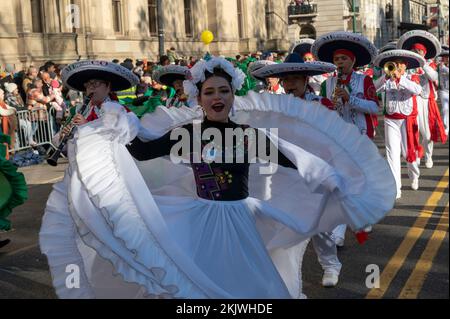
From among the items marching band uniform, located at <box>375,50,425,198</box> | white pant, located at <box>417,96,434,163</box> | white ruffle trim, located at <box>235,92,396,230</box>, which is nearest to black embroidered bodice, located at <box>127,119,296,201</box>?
white ruffle trim, located at <box>235,92,396,230</box>

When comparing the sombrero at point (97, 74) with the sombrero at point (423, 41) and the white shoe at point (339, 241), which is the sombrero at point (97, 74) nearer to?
the white shoe at point (339, 241)

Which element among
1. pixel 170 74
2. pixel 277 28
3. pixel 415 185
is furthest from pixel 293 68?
pixel 277 28

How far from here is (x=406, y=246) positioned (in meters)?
7.05

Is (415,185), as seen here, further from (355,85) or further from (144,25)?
(144,25)

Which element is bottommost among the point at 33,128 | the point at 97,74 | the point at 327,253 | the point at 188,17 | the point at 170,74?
the point at 327,253

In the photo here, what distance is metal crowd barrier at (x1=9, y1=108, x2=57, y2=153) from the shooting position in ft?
48.9

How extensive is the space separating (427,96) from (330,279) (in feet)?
22.0

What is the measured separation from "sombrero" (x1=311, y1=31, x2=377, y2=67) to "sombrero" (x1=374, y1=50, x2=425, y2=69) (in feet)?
5.73

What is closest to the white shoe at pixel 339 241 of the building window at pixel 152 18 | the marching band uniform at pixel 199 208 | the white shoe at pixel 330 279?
the white shoe at pixel 330 279

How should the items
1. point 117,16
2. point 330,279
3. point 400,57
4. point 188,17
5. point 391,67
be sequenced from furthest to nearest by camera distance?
point 188,17 → point 117,16 → point 400,57 → point 391,67 → point 330,279

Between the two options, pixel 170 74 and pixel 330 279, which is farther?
pixel 170 74

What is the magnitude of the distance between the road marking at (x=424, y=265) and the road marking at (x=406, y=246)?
0.15 metres

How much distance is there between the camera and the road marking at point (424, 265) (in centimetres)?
561

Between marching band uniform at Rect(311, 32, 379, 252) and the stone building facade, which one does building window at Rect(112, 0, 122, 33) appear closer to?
the stone building facade
